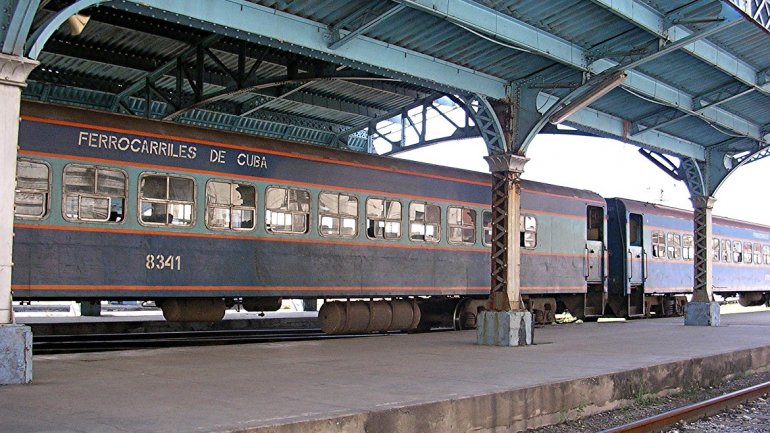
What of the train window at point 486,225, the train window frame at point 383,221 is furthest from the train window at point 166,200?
the train window at point 486,225

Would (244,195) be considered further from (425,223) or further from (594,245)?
(594,245)

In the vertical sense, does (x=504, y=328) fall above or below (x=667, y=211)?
Result: below

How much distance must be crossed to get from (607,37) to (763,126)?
9.11 meters

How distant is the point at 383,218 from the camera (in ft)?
50.4

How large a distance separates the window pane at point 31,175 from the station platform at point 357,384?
2.32 metres

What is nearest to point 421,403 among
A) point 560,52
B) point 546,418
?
point 546,418

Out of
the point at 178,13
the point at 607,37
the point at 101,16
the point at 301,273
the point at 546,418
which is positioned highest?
the point at 101,16

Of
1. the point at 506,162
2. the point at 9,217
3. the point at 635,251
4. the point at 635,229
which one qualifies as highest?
the point at 506,162

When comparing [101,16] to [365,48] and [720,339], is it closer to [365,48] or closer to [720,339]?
[365,48]

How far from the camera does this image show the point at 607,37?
13492 mm

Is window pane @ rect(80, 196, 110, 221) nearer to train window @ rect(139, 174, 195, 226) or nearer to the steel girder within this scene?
train window @ rect(139, 174, 195, 226)

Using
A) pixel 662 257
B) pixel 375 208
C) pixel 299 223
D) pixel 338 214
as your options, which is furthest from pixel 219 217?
pixel 662 257

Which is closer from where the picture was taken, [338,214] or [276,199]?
[276,199]

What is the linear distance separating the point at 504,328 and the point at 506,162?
290cm
